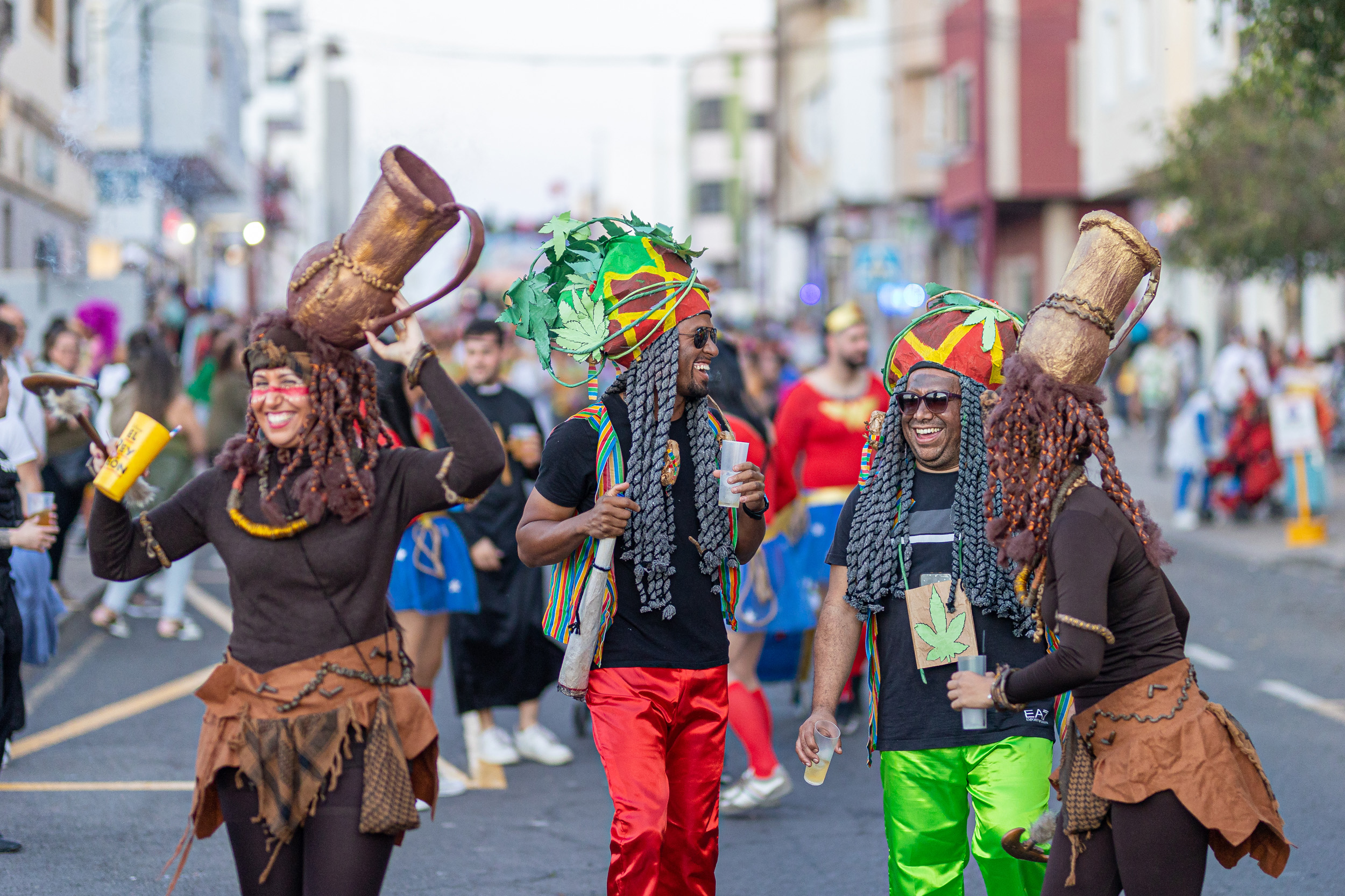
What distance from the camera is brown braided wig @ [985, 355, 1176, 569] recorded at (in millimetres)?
3566

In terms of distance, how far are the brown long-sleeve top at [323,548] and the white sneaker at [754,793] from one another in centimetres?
304

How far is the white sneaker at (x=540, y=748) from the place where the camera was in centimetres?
740

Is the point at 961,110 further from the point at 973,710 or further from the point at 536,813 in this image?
the point at 973,710

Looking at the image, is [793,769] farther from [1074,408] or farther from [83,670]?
[83,670]

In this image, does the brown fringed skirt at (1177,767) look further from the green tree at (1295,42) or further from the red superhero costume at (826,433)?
the green tree at (1295,42)

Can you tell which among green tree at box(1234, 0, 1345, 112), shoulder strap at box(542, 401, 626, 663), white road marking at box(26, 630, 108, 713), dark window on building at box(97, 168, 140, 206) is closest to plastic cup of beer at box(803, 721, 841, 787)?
shoulder strap at box(542, 401, 626, 663)

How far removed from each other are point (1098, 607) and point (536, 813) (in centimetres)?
369

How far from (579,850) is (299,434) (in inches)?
110

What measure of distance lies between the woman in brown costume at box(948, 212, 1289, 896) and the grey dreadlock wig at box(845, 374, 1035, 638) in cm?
31

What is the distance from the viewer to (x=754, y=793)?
6.51 meters

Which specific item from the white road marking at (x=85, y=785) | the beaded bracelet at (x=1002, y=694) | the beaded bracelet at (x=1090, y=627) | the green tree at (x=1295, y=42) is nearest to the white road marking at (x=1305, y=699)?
the green tree at (x=1295, y=42)

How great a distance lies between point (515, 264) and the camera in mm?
55656

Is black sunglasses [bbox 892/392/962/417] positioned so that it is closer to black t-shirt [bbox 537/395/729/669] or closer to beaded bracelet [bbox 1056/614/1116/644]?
black t-shirt [bbox 537/395/729/669]

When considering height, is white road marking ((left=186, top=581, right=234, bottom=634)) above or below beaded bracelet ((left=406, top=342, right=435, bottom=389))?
below
